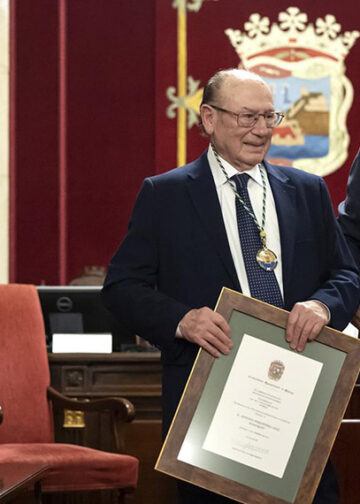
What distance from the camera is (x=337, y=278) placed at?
6.92 feet

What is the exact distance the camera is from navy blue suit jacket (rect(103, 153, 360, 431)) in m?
2.06

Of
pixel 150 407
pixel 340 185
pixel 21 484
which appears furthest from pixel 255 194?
pixel 340 185

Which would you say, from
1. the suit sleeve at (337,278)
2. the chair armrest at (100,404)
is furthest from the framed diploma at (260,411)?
the chair armrest at (100,404)

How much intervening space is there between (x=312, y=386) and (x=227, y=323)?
217 millimetres

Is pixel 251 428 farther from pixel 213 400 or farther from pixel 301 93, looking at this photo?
pixel 301 93

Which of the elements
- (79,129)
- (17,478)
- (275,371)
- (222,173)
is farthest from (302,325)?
(79,129)

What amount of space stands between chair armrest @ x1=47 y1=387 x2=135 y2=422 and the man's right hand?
1784 millimetres

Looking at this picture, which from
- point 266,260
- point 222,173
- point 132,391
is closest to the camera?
point 266,260

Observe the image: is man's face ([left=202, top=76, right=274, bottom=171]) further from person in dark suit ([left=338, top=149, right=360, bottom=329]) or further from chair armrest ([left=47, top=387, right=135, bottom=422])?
chair armrest ([left=47, top=387, right=135, bottom=422])

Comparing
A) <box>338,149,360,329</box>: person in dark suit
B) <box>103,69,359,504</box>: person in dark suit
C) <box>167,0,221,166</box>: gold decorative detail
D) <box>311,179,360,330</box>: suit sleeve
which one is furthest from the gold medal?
<box>167,0,221,166</box>: gold decorative detail

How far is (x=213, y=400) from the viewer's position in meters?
1.91

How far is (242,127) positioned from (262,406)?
61 cm

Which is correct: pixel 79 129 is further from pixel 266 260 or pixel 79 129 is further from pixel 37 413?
pixel 266 260

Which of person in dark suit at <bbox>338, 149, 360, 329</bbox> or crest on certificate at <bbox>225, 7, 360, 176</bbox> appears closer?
person in dark suit at <bbox>338, 149, 360, 329</bbox>
